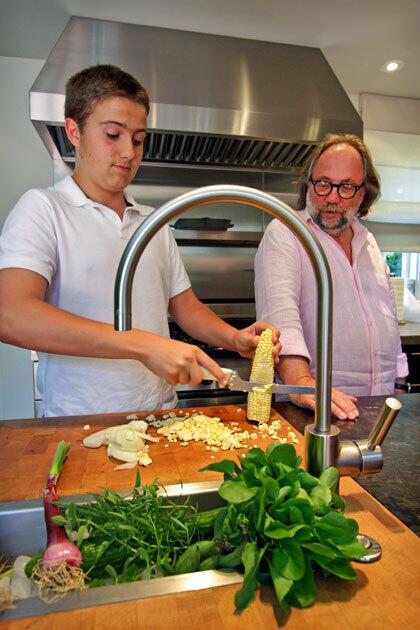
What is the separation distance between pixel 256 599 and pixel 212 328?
891mm

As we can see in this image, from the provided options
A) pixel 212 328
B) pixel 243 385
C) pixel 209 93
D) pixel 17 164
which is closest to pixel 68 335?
pixel 243 385

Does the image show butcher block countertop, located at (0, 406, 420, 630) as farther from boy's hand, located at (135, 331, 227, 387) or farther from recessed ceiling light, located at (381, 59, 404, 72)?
recessed ceiling light, located at (381, 59, 404, 72)

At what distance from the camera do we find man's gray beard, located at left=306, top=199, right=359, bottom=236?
4.91 feet

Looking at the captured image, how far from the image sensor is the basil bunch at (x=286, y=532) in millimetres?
468

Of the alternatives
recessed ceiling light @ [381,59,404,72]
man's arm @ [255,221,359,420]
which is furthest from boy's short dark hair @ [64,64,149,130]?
recessed ceiling light @ [381,59,404,72]

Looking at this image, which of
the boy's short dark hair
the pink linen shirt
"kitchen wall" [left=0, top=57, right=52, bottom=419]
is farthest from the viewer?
"kitchen wall" [left=0, top=57, right=52, bottom=419]

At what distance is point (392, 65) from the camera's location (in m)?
2.64

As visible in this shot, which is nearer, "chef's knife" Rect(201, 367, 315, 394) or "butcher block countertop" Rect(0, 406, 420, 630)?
"butcher block countertop" Rect(0, 406, 420, 630)

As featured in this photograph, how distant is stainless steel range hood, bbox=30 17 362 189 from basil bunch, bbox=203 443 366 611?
190 cm

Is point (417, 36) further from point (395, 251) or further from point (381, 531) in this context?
point (381, 531)

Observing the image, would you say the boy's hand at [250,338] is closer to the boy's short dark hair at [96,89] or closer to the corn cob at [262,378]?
the corn cob at [262,378]

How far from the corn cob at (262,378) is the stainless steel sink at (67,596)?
38cm

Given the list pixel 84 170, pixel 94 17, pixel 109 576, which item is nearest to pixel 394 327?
pixel 84 170

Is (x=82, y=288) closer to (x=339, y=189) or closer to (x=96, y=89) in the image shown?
(x=96, y=89)
